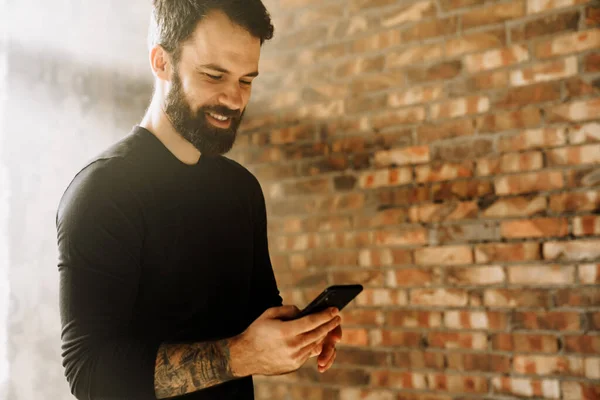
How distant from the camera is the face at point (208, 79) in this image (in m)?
1.45

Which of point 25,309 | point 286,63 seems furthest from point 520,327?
point 25,309

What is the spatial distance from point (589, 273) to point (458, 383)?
0.59 metres

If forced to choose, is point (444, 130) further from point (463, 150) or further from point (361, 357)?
point (361, 357)

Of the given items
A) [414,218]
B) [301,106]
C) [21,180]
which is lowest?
[414,218]

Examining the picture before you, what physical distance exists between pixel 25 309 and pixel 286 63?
1.58 meters

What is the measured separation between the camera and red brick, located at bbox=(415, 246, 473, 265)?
1895 mm

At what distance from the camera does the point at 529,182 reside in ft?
5.91

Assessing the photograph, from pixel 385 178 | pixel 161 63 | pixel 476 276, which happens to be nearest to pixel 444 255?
pixel 476 276

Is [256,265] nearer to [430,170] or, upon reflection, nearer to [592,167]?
[430,170]

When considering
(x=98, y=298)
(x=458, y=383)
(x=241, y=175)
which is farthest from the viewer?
(x=458, y=383)

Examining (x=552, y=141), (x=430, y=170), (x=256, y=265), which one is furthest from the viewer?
(x=430, y=170)

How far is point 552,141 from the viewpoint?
1.77 m

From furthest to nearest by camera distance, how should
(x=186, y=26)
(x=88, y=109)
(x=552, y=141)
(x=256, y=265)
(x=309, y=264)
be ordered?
(x=88, y=109), (x=309, y=264), (x=552, y=141), (x=256, y=265), (x=186, y=26)

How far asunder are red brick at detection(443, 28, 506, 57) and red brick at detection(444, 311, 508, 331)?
94 cm
